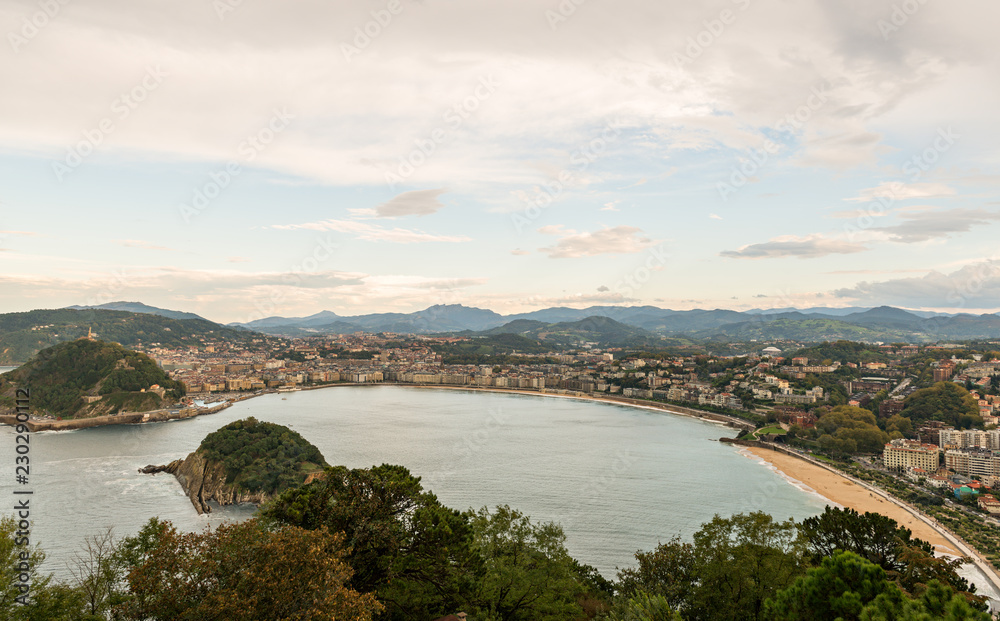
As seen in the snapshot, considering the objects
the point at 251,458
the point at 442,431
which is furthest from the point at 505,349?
the point at 251,458

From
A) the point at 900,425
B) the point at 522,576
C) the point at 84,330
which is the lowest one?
the point at 900,425

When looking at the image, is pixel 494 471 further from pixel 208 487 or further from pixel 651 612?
pixel 651 612

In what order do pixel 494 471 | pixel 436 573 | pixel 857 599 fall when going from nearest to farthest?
1. pixel 857 599
2. pixel 436 573
3. pixel 494 471

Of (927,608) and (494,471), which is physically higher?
(927,608)

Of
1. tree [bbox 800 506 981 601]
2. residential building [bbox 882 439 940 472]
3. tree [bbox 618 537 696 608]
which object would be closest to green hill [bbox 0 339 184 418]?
tree [bbox 618 537 696 608]

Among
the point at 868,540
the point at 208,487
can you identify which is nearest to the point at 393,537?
the point at 868,540

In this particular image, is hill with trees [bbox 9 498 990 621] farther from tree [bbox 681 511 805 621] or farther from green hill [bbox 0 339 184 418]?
green hill [bbox 0 339 184 418]

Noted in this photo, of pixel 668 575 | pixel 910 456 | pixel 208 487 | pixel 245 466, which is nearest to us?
pixel 668 575

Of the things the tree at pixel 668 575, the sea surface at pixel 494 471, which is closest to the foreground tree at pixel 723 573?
the tree at pixel 668 575
